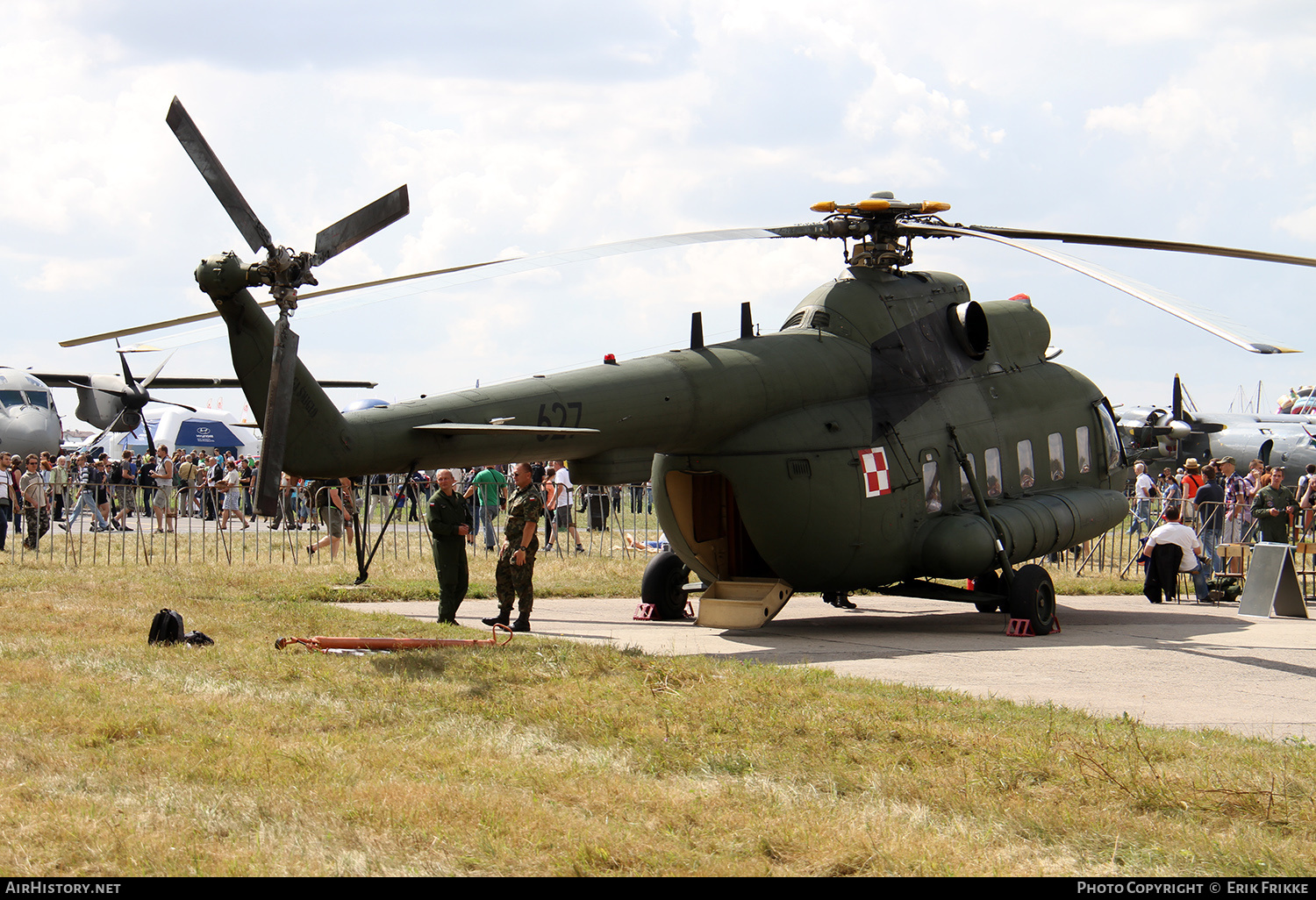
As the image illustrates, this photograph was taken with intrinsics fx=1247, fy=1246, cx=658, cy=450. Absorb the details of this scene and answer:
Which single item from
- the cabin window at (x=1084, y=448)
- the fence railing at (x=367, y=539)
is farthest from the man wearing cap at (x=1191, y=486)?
the cabin window at (x=1084, y=448)

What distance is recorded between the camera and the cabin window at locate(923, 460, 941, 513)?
1387 cm

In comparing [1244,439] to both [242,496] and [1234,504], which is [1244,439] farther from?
[242,496]

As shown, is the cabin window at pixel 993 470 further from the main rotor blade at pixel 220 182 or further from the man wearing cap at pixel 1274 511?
the main rotor blade at pixel 220 182

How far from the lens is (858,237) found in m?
14.2

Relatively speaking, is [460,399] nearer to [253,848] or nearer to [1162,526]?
[253,848]

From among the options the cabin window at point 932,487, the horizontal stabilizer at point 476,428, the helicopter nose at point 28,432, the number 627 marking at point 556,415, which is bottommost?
the cabin window at point 932,487

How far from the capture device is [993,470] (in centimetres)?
1474

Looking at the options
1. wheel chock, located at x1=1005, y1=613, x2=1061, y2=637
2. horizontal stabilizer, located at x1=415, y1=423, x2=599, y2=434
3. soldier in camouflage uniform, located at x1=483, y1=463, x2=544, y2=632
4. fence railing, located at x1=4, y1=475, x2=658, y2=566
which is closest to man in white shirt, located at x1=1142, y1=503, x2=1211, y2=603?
wheel chock, located at x1=1005, y1=613, x2=1061, y2=637

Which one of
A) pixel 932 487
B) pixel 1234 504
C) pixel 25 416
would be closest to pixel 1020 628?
pixel 932 487

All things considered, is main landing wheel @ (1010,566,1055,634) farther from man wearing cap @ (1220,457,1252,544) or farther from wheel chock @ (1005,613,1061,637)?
man wearing cap @ (1220,457,1252,544)

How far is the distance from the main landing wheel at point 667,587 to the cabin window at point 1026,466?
14.0ft

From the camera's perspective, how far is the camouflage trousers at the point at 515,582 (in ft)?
43.1

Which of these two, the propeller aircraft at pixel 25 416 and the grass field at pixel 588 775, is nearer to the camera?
the grass field at pixel 588 775
